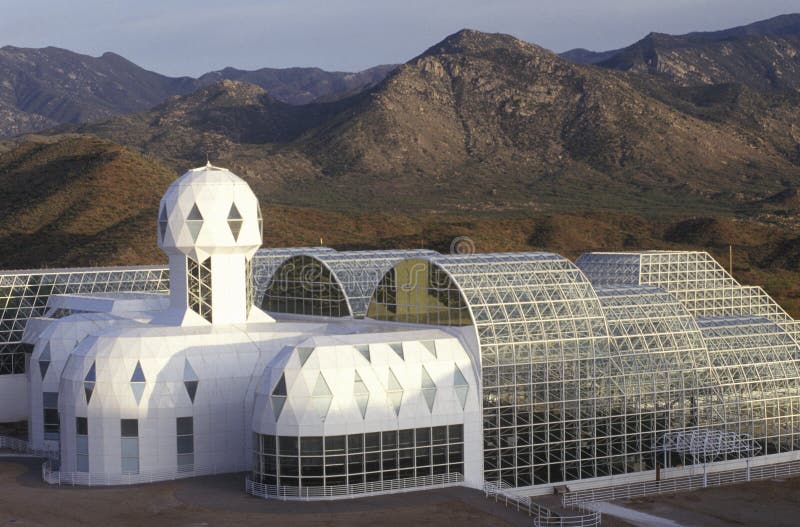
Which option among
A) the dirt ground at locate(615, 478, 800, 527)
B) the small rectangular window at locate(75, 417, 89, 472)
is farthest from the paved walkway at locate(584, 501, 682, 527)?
the small rectangular window at locate(75, 417, 89, 472)

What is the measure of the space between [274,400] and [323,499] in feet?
13.7

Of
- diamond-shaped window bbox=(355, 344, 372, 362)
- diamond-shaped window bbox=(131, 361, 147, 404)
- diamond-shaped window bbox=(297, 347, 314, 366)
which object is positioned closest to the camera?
diamond-shaped window bbox=(297, 347, 314, 366)

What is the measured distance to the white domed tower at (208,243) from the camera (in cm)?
5394

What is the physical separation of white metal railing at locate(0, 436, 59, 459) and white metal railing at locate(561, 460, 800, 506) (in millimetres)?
23752

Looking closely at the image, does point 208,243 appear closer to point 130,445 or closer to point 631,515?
point 130,445

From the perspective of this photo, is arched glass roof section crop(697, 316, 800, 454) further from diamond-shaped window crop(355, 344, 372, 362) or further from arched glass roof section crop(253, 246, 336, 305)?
arched glass roof section crop(253, 246, 336, 305)

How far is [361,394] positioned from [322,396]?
5.30ft

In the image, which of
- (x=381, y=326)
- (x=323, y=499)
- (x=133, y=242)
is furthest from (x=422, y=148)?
(x=323, y=499)

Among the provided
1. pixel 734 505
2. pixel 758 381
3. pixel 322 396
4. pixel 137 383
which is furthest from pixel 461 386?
pixel 758 381

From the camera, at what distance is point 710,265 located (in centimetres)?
7862

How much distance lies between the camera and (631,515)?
45250mm

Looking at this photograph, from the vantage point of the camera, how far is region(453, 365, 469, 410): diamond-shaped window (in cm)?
4741

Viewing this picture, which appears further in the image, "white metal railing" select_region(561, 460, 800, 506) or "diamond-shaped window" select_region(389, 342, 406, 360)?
"white metal railing" select_region(561, 460, 800, 506)

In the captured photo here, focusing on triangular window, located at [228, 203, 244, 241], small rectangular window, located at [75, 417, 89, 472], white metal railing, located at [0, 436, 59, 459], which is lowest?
white metal railing, located at [0, 436, 59, 459]
